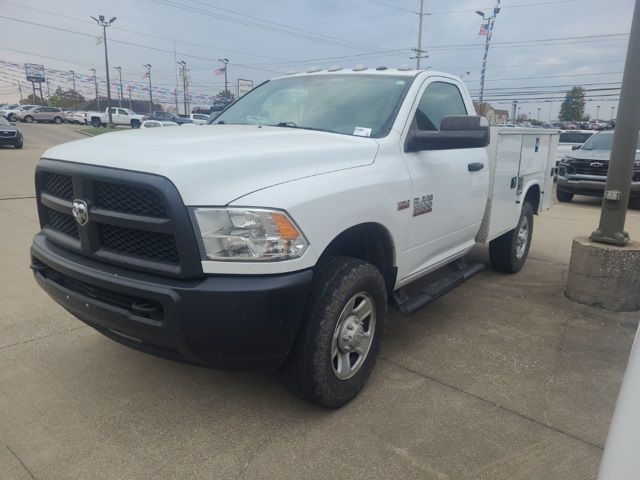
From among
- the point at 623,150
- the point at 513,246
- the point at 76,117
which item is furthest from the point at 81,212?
the point at 76,117

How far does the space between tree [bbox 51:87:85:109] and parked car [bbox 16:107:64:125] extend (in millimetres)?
40015

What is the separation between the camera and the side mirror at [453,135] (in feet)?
10.9

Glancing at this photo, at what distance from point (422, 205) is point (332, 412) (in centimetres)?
145

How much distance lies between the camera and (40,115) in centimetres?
5022

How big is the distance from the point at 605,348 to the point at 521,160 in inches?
80.0

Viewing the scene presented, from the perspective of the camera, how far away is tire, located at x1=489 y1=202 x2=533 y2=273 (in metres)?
5.66

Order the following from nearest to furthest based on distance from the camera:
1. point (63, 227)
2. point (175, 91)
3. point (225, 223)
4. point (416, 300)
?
point (225, 223), point (63, 227), point (416, 300), point (175, 91)

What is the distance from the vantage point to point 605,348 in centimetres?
401

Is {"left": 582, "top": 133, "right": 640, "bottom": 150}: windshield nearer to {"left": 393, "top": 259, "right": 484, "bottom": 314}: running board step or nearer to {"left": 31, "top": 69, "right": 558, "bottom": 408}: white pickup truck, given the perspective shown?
{"left": 393, "top": 259, "right": 484, "bottom": 314}: running board step

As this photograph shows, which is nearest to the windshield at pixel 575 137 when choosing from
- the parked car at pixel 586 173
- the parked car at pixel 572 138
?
the parked car at pixel 572 138

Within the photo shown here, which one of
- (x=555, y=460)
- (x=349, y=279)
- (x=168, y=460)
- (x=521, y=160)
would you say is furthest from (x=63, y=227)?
(x=521, y=160)

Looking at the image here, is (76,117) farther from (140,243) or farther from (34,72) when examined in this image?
(140,243)

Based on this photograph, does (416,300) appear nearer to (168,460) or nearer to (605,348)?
(605,348)

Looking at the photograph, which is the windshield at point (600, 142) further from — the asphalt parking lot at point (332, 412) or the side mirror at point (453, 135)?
the side mirror at point (453, 135)
